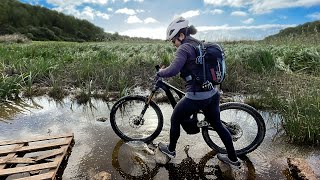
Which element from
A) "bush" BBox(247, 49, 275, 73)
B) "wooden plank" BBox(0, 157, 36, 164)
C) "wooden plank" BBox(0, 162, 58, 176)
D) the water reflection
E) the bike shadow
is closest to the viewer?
"wooden plank" BBox(0, 162, 58, 176)

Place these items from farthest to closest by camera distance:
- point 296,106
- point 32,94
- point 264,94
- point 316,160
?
point 32,94 < point 264,94 < point 296,106 < point 316,160

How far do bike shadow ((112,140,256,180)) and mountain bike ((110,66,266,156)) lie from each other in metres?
0.29

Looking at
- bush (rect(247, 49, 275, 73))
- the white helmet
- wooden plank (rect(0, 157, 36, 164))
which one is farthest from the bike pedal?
bush (rect(247, 49, 275, 73))

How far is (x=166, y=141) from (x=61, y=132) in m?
1.93

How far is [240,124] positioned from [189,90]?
1.24m

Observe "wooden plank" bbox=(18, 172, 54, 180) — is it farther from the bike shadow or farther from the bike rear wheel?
the bike rear wheel

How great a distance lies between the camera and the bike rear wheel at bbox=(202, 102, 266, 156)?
4898 millimetres

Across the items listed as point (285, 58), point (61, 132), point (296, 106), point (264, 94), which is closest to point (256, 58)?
point (285, 58)

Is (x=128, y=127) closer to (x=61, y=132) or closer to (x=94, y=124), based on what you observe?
(x=94, y=124)

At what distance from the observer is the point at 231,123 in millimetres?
4992

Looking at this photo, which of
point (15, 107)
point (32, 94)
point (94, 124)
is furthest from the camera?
point (32, 94)

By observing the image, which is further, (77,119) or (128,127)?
(77,119)

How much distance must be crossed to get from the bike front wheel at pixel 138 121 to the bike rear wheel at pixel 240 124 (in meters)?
0.89

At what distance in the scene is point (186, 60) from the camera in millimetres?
4199
